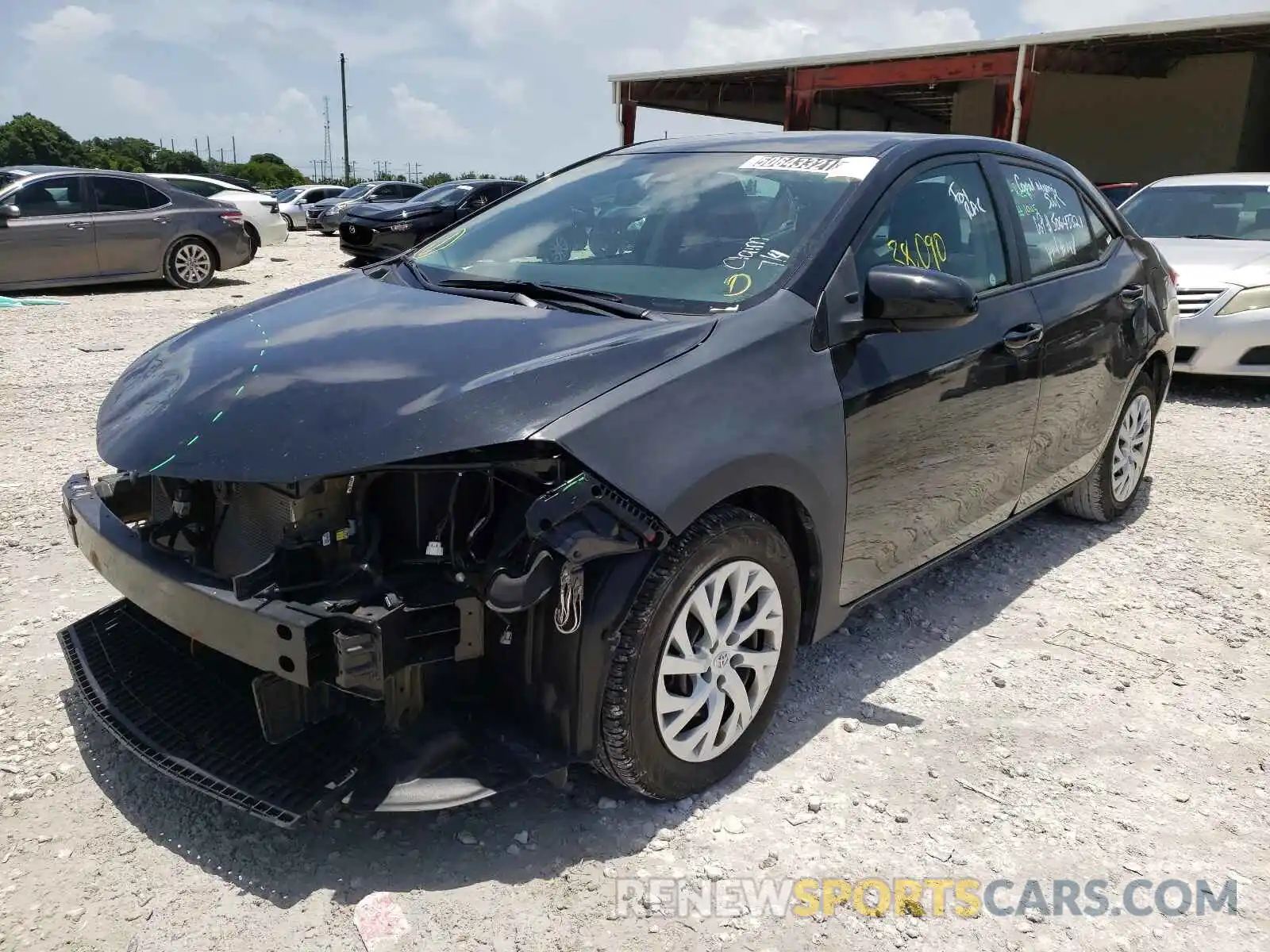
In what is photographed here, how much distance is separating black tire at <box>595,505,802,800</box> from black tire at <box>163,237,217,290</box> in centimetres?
1128

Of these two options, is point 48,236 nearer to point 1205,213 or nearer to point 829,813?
point 829,813

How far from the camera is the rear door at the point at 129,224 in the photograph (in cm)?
1111

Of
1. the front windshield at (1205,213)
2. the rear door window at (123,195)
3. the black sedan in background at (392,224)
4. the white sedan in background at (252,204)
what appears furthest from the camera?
the white sedan in background at (252,204)

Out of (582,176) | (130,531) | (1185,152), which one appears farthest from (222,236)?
(1185,152)

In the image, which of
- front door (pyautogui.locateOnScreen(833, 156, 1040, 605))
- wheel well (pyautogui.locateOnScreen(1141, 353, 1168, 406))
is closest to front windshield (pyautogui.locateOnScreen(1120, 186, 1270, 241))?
wheel well (pyautogui.locateOnScreen(1141, 353, 1168, 406))

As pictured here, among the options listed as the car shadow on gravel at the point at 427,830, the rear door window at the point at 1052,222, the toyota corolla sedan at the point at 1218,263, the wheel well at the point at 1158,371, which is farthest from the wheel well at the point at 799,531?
the toyota corolla sedan at the point at 1218,263

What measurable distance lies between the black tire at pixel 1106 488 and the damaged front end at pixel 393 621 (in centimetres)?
302

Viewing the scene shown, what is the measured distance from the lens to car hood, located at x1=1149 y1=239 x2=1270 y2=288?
23.6ft

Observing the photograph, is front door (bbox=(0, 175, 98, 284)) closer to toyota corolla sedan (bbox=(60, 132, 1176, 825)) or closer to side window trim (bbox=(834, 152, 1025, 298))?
toyota corolla sedan (bbox=(60, 132, 1176, 825))

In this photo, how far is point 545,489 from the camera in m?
2.21

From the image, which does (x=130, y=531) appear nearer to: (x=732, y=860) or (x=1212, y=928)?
(x=732, y=860)

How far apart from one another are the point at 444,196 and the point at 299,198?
14.8m

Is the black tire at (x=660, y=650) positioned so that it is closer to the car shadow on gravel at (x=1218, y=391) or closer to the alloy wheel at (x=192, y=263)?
the car shadow on gravel at (x=1218, y=391)

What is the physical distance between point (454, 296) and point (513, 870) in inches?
61.5
